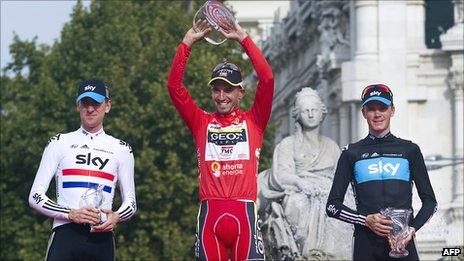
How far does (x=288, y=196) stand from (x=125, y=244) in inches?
1380

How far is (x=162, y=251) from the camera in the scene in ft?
200

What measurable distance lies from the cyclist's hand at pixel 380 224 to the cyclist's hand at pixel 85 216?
2.17m

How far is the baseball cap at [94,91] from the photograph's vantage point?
1617 centimetres

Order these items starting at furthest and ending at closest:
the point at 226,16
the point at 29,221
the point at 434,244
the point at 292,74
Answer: the point at 292,74, the point at 29,221, the point at 434,244, the point at 226,16

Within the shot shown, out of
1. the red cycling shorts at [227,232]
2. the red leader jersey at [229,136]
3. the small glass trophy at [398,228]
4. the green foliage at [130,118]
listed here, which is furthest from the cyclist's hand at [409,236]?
the green foliage at [130,118]

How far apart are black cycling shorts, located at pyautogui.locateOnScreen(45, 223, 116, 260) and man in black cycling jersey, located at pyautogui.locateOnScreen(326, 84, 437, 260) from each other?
1.85 metres

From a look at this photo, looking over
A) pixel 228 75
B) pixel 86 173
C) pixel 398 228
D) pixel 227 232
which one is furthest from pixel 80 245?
pixel 398 228

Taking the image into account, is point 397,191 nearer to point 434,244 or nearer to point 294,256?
point 294,256

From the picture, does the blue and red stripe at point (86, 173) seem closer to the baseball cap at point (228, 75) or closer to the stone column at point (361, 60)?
the baseball cap at point (228, 75)

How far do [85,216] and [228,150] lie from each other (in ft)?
5.11

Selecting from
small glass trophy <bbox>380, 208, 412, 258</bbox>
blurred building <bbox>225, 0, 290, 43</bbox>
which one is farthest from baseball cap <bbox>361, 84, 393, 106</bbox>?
blurred building <bbox>225, 0, 290, 43</bbox>

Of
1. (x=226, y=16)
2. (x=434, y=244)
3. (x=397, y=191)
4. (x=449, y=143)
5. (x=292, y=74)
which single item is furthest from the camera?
(x=292, y=74)

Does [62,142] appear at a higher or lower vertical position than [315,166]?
lower

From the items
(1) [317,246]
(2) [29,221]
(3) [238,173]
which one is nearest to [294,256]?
(1) [317,246]
